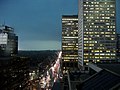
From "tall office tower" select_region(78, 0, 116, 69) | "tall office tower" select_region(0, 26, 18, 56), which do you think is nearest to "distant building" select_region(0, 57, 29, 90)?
"tall office tower" select_region(0, 26, 18, 56)

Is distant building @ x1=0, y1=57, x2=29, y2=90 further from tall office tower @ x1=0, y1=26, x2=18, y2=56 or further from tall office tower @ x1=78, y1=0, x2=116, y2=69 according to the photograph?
tall office tower @ x1=78, y1=0, x2=116, y2=69

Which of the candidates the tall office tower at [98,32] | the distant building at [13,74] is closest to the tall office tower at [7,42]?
the tall office tower at [98,32]

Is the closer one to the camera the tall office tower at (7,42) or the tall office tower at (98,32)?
the tall office tower at (7,42)

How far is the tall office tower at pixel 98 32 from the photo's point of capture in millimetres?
168500

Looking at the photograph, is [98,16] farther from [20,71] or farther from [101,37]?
[20,71]

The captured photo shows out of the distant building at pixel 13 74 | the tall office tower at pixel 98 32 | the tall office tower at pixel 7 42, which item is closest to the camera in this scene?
the distant building at pixel 13 74

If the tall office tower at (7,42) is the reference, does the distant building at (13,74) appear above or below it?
below

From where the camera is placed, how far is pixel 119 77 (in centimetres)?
4138

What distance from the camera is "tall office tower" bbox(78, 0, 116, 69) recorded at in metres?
168

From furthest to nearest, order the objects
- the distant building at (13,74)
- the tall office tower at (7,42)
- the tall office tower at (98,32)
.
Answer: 1. the tall office tower at (98,32)
2. the tall office tower at (7,42)
3. the distant building at (13,74)

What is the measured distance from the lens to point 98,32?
170250 mm

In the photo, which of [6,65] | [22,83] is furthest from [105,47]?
[6,65]

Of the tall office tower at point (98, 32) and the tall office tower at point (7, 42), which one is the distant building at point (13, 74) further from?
the tall office tower at point (98, 32)

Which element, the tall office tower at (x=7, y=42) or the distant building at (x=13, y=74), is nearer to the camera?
the distant building at (x=13, y=74)
